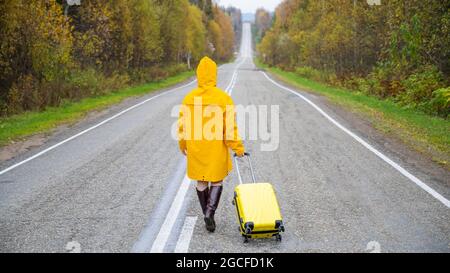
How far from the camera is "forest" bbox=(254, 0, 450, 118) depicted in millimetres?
17656

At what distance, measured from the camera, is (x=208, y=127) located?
5520 mm

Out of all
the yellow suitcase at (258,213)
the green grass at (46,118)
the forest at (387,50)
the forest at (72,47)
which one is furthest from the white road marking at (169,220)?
the forest at (72,47)

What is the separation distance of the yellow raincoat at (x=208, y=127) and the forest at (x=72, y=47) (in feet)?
45.6

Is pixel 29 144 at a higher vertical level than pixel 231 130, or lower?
lower

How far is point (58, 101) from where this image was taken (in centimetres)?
1994

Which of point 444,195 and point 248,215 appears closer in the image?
point 248,215

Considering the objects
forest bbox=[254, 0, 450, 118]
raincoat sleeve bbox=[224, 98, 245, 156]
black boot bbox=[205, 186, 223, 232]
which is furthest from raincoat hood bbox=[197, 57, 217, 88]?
forest bbox=[254, 0, 450, 118]

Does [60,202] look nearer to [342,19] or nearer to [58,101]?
→ [58,101]

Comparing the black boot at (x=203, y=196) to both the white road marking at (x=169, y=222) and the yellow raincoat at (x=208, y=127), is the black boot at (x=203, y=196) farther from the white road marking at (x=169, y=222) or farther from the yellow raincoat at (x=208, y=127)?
the white road marking at (x=169, y=222)

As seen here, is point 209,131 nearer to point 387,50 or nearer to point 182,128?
point 182,128

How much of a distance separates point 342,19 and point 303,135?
2017cm

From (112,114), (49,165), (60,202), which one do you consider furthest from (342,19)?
(60,202)

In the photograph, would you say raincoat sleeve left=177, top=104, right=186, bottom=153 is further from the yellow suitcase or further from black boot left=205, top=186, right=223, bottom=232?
the yellow suitcase

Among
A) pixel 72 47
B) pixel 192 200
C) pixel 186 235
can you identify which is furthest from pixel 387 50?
pixel 186 235
